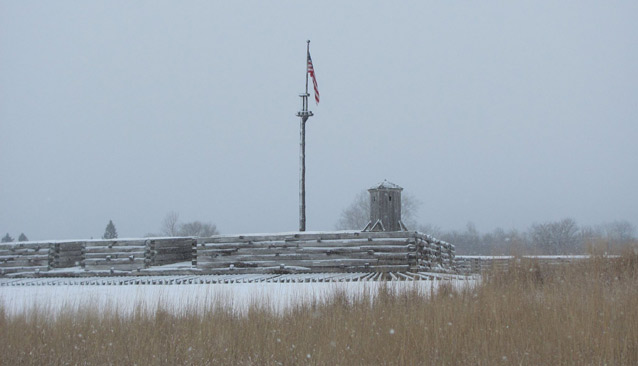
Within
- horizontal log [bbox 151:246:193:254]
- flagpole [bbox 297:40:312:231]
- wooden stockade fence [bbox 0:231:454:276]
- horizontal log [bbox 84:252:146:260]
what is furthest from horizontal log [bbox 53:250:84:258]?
flagpole [bbox 297:40:312:231]

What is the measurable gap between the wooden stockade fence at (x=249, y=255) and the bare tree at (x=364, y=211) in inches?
1133

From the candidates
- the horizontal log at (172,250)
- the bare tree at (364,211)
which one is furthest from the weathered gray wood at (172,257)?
the bare tree at (364,211)

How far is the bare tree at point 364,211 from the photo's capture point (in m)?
50.0

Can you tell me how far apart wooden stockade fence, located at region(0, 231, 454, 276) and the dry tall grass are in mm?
6643

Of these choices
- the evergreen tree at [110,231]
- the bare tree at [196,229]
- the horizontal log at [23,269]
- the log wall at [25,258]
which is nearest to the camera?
the horizontal log at [23,269]

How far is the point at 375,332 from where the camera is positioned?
7.27m

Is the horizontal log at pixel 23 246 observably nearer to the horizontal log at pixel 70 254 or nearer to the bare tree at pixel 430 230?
the horizontal log at pixel 70 254

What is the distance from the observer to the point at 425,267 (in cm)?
1703

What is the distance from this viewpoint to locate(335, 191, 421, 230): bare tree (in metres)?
50.0

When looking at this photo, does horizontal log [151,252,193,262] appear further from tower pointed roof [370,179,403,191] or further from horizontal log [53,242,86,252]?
tower pointed roof [370,179,403,191]

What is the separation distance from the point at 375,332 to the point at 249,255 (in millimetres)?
10968

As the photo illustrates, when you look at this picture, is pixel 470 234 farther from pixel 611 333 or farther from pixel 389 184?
pixel 611 333

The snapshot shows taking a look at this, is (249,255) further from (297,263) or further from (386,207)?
(386,207)

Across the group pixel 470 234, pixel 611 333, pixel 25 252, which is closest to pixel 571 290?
pixel 611 333
